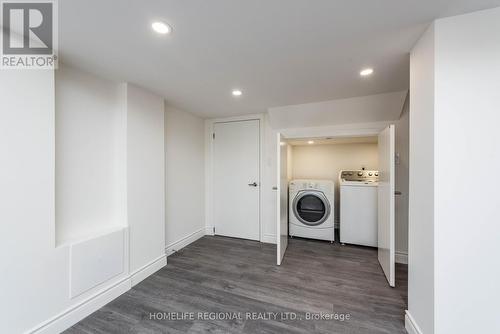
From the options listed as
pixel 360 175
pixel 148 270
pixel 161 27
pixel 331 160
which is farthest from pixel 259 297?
pixel 331 160

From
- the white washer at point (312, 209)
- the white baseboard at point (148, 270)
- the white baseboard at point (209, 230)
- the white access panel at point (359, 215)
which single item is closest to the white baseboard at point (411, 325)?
the white access panel at point (359, 215)

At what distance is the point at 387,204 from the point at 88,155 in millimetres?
3068

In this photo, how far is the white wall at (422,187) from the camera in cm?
118

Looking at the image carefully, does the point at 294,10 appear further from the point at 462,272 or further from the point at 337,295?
the point at 337,295

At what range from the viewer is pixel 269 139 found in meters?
3.12

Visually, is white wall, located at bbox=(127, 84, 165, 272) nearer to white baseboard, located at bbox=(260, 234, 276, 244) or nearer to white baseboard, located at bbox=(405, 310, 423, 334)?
white baseboard, located at bbox=(260, 234, 276, 244)

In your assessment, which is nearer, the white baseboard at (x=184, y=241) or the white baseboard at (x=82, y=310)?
the white baseboard at (x=82, y=310)

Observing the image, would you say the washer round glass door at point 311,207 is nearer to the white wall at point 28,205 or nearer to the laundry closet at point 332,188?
the laundry closet at point 332,188

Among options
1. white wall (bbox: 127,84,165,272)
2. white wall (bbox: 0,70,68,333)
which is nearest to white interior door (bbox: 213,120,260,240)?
white wall (bbox: 127,84,165,272)

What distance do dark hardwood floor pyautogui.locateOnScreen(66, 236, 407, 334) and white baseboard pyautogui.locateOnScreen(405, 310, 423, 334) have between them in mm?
49

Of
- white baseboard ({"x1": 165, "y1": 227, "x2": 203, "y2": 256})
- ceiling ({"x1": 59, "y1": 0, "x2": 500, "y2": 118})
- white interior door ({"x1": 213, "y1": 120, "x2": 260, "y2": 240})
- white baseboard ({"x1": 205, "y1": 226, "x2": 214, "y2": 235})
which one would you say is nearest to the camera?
ceiling ({"x1": 59, "y1": 0, "x2": 500, "y2": 118})

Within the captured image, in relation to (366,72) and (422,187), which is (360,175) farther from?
(422,187)

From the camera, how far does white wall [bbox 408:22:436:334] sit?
3.86ft

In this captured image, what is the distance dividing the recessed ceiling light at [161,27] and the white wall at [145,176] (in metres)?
1.02
